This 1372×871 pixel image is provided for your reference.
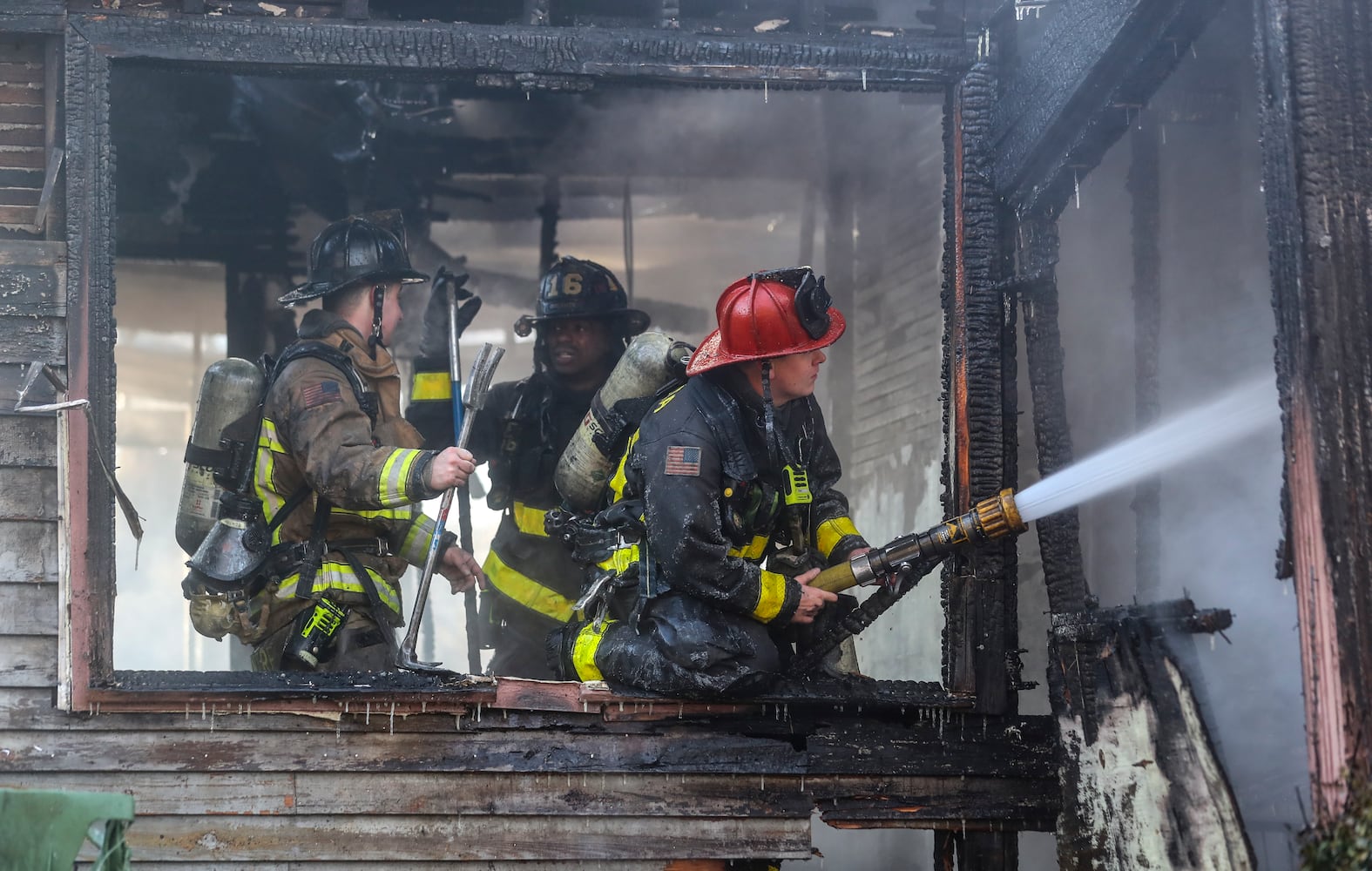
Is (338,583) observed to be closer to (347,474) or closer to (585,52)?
(347,474)

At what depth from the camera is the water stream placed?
16.3 ft

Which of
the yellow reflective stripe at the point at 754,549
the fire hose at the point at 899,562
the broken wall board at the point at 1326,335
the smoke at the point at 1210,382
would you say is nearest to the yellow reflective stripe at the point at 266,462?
the yellow reflective stripe at the point at 754,549

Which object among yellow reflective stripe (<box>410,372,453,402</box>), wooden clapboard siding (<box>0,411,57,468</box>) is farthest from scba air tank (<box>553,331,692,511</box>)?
wooden clapboard siding (<box>0,411,57,468</box>)

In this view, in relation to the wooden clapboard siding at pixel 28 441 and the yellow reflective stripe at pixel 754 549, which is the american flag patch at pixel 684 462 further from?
the wooden clapboard siding at pixel 28 441

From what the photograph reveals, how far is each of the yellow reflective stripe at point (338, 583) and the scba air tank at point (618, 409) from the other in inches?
35.6

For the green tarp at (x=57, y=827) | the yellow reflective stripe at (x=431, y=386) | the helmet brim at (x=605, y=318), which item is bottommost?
the green tarp at (x=57, y=827)

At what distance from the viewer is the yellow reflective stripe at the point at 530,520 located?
6438mm

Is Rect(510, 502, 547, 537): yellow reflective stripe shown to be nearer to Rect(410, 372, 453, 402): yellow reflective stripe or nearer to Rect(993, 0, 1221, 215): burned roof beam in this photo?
Rect(410, 372, 453, 402): yellow reflective stripe

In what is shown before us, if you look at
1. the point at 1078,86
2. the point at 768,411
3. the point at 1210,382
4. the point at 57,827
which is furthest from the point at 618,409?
the point at 57,827

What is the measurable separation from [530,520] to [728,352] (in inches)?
85.4

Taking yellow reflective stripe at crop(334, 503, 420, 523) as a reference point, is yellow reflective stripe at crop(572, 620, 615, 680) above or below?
below

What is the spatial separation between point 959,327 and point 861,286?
11.9 ft

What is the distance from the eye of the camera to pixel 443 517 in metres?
5.01

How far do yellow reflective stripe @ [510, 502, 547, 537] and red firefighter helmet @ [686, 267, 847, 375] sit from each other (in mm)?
1990
